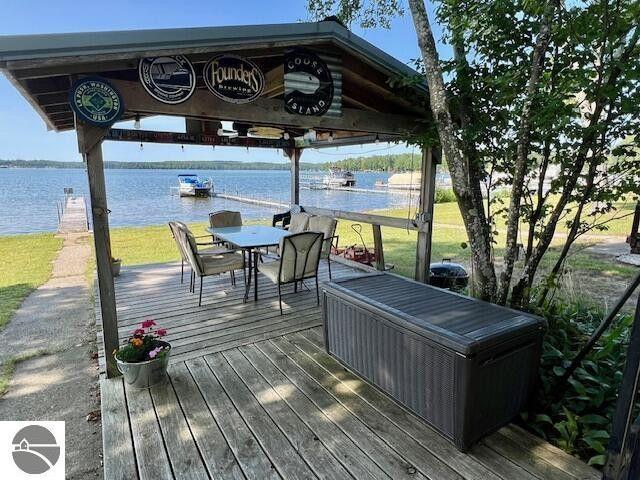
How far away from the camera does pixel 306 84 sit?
307cm

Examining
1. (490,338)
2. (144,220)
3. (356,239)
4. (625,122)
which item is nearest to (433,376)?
(490,338)

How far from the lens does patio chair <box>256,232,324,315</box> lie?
3.53m

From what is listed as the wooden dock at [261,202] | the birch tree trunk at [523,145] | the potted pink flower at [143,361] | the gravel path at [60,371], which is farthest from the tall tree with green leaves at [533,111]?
the wooden dock at [261,202]

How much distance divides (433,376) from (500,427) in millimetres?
537

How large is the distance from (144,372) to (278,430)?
1040mm

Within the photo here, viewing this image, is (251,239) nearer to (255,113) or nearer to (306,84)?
(255,113)

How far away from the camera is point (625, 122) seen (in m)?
2.31

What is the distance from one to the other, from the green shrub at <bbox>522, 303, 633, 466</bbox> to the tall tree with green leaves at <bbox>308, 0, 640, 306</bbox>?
1.68ft

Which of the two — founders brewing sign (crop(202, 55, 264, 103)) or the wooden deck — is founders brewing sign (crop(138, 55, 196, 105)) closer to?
founders brewing sign (crop(202, 55, 264, 103))

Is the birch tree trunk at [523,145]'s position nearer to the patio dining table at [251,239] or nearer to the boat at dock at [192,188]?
the patio dining table at [251,239]

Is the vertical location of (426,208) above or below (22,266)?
above

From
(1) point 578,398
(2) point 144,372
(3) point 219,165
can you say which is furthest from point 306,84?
(3) point 219,165

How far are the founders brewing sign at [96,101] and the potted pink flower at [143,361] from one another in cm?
137

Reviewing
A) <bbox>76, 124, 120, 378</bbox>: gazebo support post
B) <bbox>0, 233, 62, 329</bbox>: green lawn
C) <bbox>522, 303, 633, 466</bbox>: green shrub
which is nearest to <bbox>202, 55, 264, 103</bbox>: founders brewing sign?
<bbox>76, 124, 120, 378</bbox>: gazebo support post
